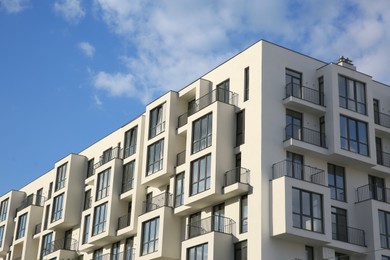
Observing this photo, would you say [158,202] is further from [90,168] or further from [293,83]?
[90,168]

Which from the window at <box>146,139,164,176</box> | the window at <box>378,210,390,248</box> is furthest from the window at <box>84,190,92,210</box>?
the window at <box>378,210,390,248</box>

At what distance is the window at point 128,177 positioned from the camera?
53.7m

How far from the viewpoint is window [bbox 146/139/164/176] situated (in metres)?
49.8

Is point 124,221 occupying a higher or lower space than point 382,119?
lower

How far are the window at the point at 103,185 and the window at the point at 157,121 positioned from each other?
19.2ft

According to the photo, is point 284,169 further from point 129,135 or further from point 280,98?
point 129,135

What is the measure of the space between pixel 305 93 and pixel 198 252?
38.7 feet

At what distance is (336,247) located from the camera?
42.5 meters

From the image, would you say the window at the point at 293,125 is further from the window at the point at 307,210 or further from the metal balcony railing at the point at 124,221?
the metal balcony railing at the point at 124,221

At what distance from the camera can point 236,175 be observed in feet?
144

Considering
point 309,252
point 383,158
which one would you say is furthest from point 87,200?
point 383,158

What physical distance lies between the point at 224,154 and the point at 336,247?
852 centimetres

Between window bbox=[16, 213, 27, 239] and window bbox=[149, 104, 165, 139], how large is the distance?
21729 millimetres

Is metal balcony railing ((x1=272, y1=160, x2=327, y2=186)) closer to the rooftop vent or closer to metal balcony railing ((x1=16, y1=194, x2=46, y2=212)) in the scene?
the rooftop vent
